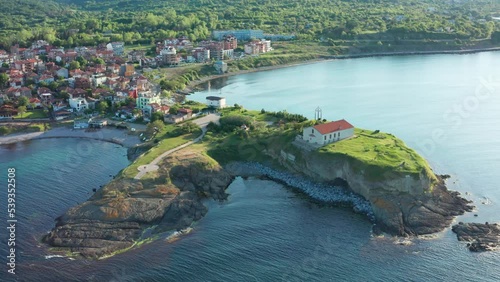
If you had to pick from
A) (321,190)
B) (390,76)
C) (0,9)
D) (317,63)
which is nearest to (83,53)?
(317,63)

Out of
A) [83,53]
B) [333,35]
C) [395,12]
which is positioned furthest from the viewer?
[395,12]

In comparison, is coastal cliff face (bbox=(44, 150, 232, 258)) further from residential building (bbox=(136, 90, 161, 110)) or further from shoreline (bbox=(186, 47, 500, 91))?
shoreline (bbox=(186, 47, 500, 91))

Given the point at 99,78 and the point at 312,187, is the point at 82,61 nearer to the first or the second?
the point at 99,78

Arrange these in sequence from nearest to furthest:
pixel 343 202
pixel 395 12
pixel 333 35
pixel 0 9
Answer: pixel 343 202 → pixel 333 35 → pixel 395 12 → pixel 0 9

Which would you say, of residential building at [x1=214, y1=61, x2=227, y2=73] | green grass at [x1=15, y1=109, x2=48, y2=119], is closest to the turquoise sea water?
green grass at [x1=15, y1=109, x2=48, y2=119]

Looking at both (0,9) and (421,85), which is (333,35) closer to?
(421,85)

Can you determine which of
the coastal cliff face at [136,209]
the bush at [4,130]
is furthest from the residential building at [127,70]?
the coastal cliff face at [136,209]
